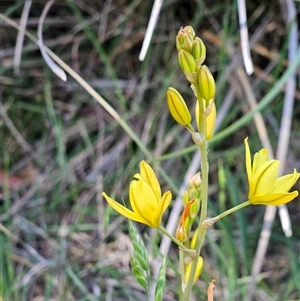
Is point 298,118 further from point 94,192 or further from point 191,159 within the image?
point 94,192

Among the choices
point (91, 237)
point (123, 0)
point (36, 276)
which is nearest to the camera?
point (36, 276)

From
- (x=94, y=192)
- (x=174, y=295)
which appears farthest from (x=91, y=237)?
(x=174, y=295)

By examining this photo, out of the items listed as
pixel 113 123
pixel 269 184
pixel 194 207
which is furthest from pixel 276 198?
pixel 113 123

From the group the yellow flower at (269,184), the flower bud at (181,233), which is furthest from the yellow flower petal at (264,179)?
the flower bud at (181,233)

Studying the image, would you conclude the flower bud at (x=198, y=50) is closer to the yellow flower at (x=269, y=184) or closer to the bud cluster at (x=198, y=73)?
the bud cluster at (x=198, y=73)

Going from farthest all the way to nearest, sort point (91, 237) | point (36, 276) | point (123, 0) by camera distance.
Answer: point (123, 0), point (91, 237), point (36, 276)

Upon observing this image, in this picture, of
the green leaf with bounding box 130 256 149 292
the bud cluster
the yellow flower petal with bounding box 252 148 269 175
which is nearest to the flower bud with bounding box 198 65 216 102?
the bud cluster

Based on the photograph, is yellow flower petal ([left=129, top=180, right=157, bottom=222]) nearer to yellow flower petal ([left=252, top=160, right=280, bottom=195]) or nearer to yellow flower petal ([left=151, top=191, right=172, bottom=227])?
yellow flower petal ([left=151, top=191, right=172, bottom=227])
